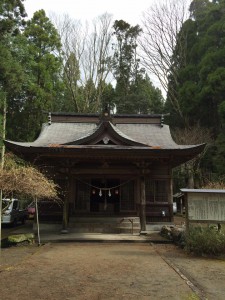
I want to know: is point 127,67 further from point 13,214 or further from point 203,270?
point 203,270

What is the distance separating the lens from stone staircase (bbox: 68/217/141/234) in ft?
51.0

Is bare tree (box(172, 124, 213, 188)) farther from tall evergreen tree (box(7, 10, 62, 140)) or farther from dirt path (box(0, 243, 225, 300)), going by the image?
dirt path (box(0, 243, 225, 300))

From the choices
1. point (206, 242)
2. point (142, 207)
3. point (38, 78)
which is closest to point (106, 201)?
point (142, 207)

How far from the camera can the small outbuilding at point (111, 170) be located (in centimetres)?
1488

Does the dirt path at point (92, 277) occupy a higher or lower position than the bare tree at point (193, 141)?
lower

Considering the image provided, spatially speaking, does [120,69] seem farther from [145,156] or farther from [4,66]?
[145,156]

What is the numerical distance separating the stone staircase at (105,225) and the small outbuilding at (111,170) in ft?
0.36

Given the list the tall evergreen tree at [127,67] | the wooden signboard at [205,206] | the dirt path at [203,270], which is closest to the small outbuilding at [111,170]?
the wooden signboard at [205,206]

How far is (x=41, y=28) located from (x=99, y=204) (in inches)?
923

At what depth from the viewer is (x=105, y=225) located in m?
15.7

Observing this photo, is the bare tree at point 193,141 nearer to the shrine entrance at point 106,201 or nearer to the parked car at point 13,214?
the shrine entrance at point 106,201

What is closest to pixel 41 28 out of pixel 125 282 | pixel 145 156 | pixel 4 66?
pixel 4 66

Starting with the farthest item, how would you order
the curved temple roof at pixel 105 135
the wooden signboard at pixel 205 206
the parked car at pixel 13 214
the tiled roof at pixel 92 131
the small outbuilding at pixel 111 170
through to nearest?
the parked car at pixel 13 214
the tiled roof at pixel 92 131
the curved temple roof at pixel 105 135
the small outbuilding at pixel 111 170
the wooden signboard at pixel 205 206

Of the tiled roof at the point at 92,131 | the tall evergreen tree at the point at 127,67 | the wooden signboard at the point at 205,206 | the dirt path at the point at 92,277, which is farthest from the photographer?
the tall evergreen tree at the point at 127,67
